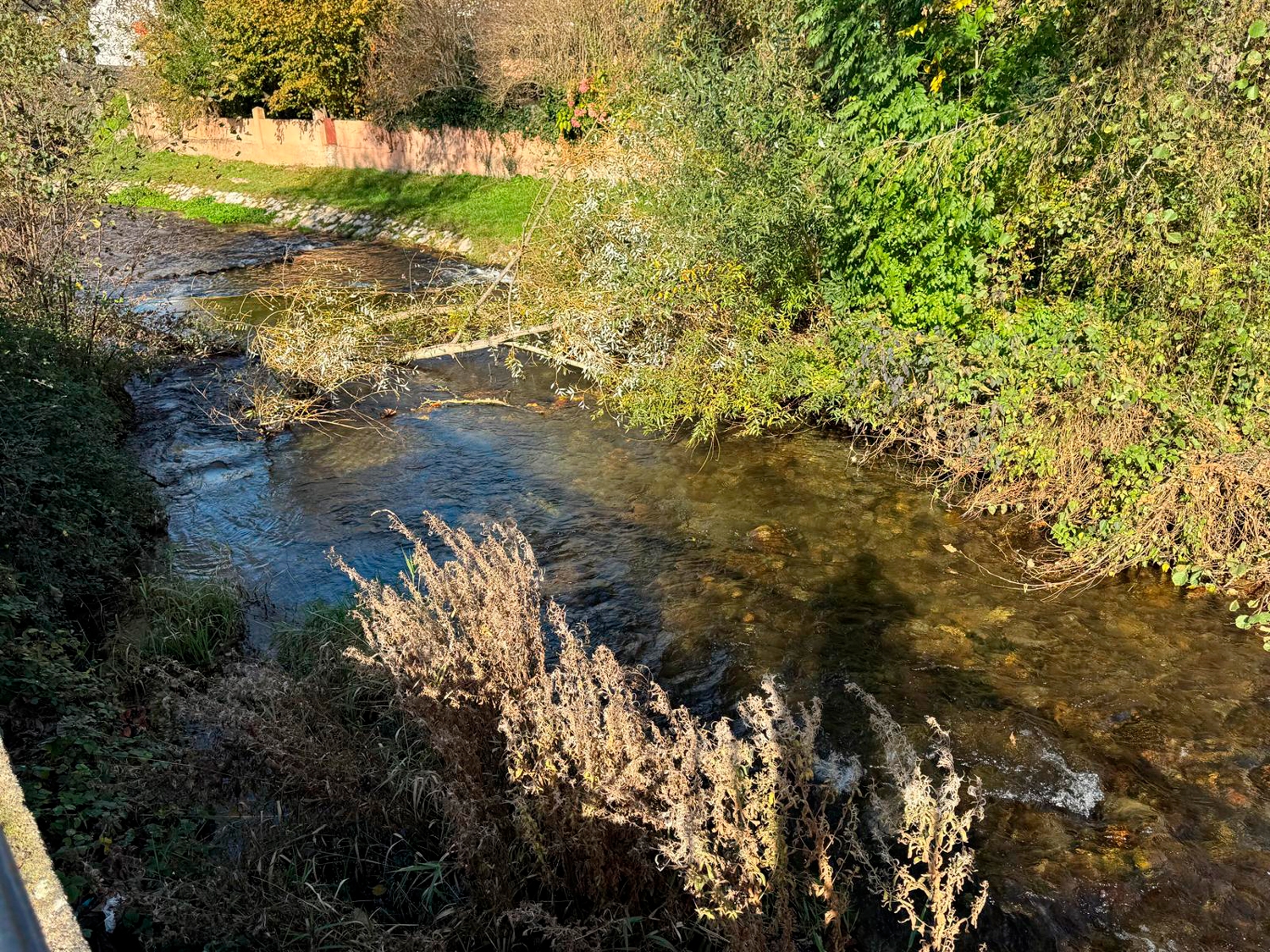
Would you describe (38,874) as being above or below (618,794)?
above

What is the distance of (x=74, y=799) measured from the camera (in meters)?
4.09

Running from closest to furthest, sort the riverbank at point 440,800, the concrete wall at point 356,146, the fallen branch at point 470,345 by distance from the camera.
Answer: the riverbank at point 440,800
the fallen branch at point 470,345
the concrete wall at point 356,146

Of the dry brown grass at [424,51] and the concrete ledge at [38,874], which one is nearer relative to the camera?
the concrete ledge at [38,874]

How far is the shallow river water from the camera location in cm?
461

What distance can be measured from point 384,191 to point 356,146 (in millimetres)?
4036

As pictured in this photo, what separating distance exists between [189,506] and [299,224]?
1900 cm

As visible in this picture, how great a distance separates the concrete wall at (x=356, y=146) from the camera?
78.5 ft

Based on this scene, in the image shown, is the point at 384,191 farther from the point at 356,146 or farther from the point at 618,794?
the point at 618,794

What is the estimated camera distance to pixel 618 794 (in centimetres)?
340

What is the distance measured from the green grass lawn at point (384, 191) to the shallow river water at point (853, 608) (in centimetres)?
927

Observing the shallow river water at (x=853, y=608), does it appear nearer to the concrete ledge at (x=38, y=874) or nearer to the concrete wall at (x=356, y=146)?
the concrete ledge at (x=38, y=874)

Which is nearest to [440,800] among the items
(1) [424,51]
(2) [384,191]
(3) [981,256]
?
(3) [981,256]

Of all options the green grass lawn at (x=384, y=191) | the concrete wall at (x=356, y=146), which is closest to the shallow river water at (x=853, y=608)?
the green grass lawn at (x=384, y=191)

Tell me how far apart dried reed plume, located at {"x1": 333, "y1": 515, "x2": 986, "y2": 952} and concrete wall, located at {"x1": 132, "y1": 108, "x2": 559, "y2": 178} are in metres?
17.9
